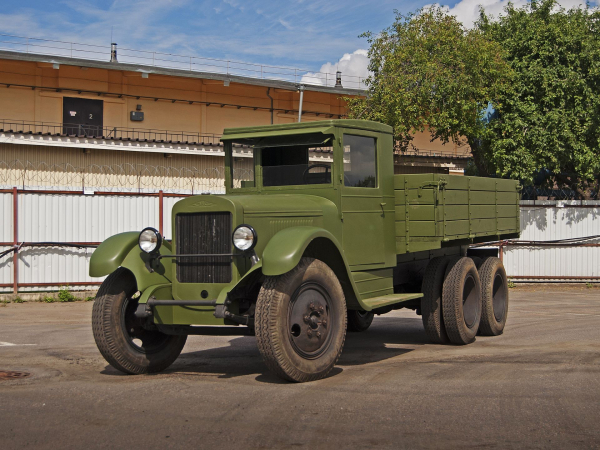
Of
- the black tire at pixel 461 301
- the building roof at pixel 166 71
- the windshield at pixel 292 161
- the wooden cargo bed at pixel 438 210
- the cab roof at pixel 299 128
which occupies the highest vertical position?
the building roof at pixel 166 71

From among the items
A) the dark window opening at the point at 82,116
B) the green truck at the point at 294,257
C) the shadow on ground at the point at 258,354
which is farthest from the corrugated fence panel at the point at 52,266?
the dark window opening at the point at 82,116

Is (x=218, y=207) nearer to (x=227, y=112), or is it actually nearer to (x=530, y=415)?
(x=530, y=415)

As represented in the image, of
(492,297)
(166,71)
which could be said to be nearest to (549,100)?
(492,297)

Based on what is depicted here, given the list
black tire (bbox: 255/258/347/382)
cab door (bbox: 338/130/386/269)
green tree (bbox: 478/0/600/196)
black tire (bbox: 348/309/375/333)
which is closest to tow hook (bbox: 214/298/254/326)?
black tire (bbox: 255/258/347/382)

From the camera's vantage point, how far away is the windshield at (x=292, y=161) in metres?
8.55

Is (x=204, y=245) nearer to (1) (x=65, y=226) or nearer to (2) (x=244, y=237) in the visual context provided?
(2) (x=244, y=237)

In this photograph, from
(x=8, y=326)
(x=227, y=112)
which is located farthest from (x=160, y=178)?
(x=8, y=326)

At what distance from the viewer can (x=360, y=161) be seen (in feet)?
29.0

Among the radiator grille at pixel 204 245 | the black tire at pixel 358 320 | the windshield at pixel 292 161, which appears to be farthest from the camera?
the black tire at pixel 358 320

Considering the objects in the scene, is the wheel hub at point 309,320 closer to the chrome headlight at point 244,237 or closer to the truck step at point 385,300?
the chrome headlight at point 244,237

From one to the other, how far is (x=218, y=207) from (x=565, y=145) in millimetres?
18072

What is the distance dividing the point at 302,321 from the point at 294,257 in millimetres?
751

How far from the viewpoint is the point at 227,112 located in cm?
3588

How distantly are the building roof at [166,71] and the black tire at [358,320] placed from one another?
2286 centimetres
